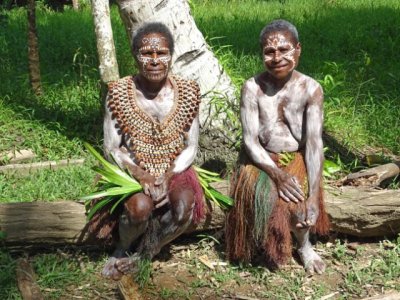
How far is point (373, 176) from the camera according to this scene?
498 centimetres

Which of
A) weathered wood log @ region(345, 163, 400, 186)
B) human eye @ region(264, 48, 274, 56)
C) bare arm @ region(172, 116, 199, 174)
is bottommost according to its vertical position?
weathered wood log @ region(345, 163, 400, 186)

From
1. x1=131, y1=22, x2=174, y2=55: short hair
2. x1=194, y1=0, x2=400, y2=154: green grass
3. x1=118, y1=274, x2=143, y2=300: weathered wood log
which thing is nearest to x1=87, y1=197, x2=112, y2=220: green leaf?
x1=118, y1=274, x2=143, y2=300: weathered wood log

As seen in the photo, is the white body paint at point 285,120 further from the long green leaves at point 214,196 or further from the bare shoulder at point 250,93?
the long green leaves at point 214,196

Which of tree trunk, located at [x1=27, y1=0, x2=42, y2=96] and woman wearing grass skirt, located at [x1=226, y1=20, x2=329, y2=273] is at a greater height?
tree trunk, located at [x1=27, y1=0, x2=42, y2=96]

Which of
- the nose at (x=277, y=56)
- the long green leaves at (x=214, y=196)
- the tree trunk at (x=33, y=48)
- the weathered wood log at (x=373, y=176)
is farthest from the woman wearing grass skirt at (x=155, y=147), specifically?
the tree trunk at (x=33, y=48)

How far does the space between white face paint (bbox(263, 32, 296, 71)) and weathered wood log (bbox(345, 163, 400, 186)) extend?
1.31 meters

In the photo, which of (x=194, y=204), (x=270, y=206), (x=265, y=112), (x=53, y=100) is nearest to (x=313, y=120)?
(x=265, y=112)

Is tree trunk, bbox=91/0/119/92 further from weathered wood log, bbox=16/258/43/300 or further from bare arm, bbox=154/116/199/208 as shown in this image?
weathered wood log, bbox=16/258/43/300

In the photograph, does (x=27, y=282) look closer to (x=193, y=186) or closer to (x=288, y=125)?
(x=193, y=186)

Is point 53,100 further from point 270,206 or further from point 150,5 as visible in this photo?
point 270,206

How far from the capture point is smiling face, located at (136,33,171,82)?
4.10 m

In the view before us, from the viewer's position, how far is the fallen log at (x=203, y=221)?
438 centimetres

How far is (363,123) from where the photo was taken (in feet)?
20.6

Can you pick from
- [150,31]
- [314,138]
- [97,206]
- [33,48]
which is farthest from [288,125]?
[33,48]
